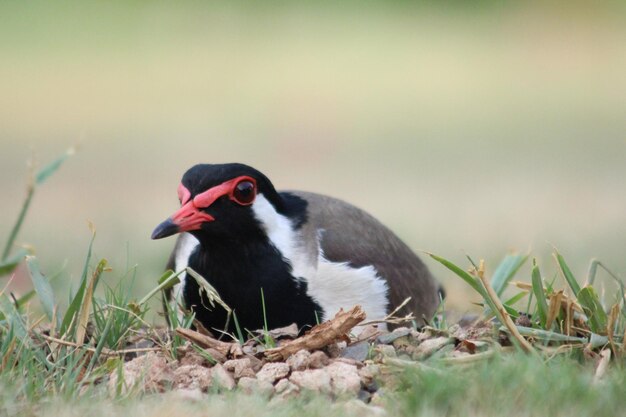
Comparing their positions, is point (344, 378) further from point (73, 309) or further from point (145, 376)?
point (73, 309)

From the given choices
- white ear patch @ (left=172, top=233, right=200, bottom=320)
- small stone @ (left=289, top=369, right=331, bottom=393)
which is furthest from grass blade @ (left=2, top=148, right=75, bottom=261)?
small stone @ (left=289, top=369, right=331, bottom=393)

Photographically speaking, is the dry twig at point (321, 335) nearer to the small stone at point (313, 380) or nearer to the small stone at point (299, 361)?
the small stone at point (299, 361)

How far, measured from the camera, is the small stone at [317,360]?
4.36 meters

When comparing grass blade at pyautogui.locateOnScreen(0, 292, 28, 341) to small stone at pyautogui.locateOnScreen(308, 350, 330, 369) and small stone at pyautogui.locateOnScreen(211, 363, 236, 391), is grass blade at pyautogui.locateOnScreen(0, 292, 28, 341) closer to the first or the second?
small stone at pyautogui.locateOnScreen(211, 363, 236, 391)

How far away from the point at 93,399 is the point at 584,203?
6.45 metres

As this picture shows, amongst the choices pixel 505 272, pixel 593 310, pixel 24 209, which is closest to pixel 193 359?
pixel 24 209

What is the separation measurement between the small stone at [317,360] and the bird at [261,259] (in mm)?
443

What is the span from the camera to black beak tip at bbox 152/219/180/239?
471cm

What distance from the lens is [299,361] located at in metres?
4.34

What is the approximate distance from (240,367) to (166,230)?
2.18 ft

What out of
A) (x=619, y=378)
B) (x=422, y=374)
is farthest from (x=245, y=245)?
(x=619, y=378)

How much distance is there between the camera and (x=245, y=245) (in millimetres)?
5043

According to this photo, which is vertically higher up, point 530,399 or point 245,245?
point 245,245

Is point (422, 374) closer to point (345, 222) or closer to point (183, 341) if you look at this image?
point (183, 341)
